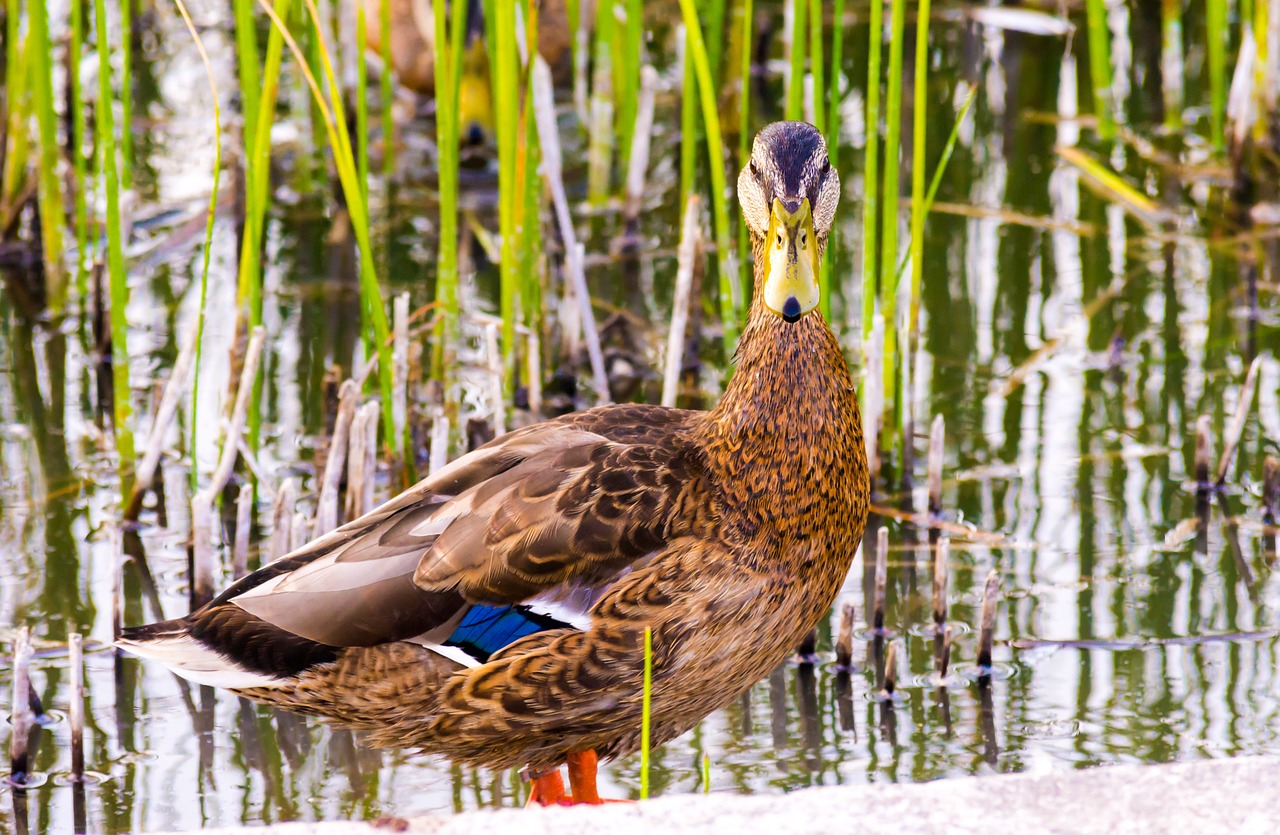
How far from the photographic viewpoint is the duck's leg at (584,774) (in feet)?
11.1

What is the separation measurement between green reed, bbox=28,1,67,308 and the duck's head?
2453mm

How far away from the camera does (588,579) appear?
3.19 meters

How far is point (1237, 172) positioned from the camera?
6297 mm

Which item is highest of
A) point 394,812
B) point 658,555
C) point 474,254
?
point 474,254

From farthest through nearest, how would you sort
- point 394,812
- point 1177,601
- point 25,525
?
point 25,525 → point 1177,601 → point 394,812

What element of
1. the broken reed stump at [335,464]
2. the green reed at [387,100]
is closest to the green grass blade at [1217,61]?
the green reed at [387,100]

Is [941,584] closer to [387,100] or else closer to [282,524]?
[282,524]

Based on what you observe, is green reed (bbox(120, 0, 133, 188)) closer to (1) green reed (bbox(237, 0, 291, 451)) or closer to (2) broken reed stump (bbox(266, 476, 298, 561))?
(1) green reed (bbox(237, 0, 291, 451))

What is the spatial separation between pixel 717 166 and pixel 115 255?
155 centimetres

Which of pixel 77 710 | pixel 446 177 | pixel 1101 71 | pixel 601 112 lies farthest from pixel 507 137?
pixel 1101 71

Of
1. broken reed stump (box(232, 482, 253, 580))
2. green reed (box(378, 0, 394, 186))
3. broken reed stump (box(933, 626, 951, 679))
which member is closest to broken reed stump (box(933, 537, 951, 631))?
broken reed stump (box(933, 626, 951, 679))

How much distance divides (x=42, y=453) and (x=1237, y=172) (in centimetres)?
442

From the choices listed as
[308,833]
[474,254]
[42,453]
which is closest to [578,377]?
[474,254]

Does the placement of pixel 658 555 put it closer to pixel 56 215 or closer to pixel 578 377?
pixel 578 377
